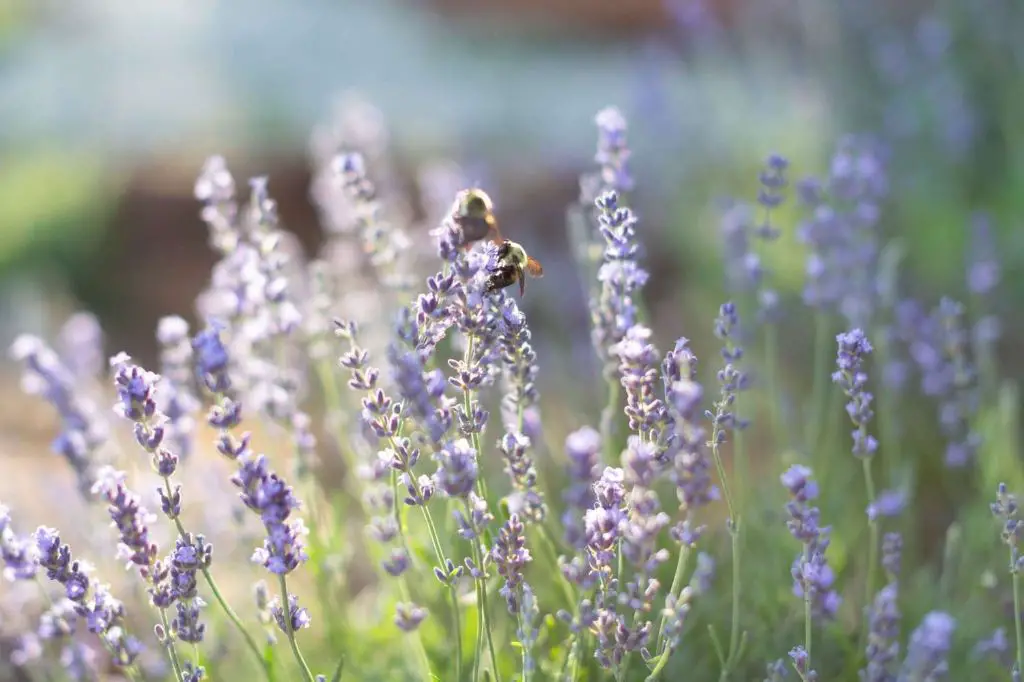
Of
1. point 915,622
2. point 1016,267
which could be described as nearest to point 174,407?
point 915,622

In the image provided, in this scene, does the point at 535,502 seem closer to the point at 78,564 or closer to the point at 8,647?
the point at 78,564

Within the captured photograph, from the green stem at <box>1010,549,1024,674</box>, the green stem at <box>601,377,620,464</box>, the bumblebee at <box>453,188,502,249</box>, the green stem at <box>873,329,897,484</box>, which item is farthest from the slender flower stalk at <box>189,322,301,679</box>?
the green stem at <box>873,329,897,484</box>

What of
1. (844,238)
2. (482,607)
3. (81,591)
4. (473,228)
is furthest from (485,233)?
(844,238)

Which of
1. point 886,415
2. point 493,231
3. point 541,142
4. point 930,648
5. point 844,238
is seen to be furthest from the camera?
point 541,142

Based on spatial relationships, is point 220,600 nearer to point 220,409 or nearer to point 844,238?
point 220,409

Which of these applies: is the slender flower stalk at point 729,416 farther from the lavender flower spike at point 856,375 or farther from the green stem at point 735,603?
the lavender flower spike at point 856,375

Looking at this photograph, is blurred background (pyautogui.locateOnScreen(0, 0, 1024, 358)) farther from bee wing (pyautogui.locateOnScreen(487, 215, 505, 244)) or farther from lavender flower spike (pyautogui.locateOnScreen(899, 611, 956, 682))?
lavender flower spike (pyautogui.locateOnScreen(899, 611, 956, 682))

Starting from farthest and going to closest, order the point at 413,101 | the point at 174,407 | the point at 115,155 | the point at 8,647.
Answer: the point at 413,101 < the point at 115,155 < the point at 8,647 < the point at 174,407
